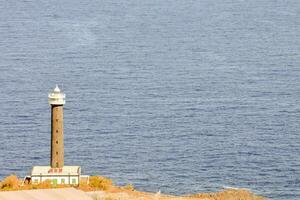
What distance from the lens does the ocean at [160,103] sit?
110m

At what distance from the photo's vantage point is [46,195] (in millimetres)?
68312

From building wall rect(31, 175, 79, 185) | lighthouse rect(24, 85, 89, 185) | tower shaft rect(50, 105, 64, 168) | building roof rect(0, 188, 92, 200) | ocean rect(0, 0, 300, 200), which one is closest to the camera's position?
building roof rect(0, 188, 92, 200)

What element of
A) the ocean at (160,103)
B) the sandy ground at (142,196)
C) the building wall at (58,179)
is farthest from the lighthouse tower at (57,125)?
the ocean at (160,103)

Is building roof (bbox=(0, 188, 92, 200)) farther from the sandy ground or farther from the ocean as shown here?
the ocean

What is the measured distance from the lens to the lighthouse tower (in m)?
86.1

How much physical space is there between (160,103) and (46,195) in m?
68.4

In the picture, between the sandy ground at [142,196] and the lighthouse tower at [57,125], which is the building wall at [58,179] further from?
the sandy ground at [142,196]

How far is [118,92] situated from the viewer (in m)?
142

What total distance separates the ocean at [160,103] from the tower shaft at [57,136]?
1595cm

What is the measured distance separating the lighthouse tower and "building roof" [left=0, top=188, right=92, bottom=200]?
55.4ft

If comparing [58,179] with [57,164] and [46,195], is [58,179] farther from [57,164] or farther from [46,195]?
[46,195]

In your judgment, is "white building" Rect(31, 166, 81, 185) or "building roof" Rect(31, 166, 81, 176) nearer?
"white building" Rect(31, 166, 81, 185)

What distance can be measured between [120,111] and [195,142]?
15.7 m

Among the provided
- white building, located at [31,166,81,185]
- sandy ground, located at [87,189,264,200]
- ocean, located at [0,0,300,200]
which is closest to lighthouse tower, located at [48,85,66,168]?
white building, located at [31,166,81,185]
